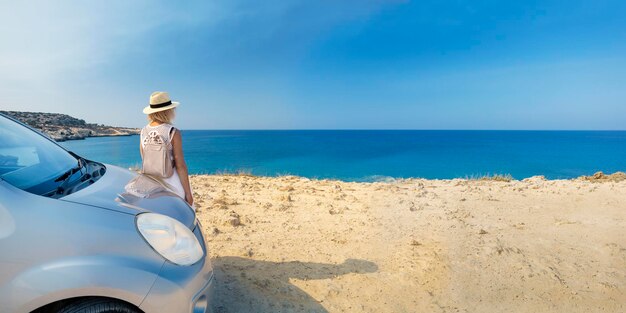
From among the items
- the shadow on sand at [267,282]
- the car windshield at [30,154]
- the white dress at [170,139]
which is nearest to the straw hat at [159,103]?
the white dress at [170,139]

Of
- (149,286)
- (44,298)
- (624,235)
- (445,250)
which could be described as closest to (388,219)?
(445,250)

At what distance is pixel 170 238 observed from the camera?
1.93 m

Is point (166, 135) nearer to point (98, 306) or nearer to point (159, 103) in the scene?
point (159, 103)

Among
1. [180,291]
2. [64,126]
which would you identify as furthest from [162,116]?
[64,126]

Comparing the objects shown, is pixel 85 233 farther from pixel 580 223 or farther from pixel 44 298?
pixel 580 223

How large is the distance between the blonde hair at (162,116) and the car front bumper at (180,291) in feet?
6.37

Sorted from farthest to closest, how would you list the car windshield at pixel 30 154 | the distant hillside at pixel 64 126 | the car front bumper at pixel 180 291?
the distant hillside at pixel 64 126, the car windshield at pixel 30 154, the car front bumper at pixel 180 291

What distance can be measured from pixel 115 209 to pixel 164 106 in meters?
1.82

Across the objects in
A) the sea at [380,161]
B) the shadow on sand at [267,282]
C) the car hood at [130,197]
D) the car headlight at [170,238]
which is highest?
the car hood at [130,197]

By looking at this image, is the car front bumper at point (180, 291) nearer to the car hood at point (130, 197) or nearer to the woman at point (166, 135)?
the car hood at point (130, 197)

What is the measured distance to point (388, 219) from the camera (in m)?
5.49

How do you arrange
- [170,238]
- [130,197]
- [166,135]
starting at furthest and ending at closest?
1. [166,135]
2. [130,197]
3. [170,238]

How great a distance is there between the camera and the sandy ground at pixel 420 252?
3.11 m

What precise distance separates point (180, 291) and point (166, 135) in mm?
1979
